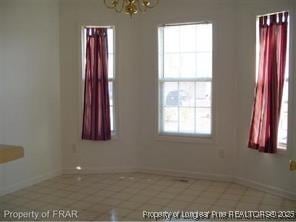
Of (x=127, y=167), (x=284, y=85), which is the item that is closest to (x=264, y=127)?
(x=284, y=85)

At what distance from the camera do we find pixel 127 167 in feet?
18.9

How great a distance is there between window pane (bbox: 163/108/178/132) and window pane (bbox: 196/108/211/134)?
349mm

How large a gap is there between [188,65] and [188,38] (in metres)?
0.40

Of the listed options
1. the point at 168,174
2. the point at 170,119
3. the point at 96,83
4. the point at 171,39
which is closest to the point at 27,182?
the point at 96,83

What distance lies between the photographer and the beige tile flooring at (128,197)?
409 cm

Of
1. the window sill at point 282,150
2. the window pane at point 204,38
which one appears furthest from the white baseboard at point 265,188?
the window pane at point 204,38

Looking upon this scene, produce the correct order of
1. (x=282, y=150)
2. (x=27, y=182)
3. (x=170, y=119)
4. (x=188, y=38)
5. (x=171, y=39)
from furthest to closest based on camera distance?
(x=170, y=119) < (x=171, y=39) < (x=188, y=38) < (x=27, y=182) < (x=282, y=150)

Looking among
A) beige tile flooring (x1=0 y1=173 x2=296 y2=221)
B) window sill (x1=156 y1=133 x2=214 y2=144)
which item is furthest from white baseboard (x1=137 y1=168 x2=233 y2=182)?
window sill (x1=156 y1=133 x2=214 y2=144)

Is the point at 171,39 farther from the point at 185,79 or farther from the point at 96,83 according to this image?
the point at 96,83

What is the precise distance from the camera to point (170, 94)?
18.5 feet

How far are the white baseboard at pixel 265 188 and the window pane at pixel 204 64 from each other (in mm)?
1541

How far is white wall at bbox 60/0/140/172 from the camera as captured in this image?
556 centimetres

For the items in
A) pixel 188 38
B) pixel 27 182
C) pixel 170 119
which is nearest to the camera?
pixel 27 182

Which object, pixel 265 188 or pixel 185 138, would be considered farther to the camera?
pixel 185 138
